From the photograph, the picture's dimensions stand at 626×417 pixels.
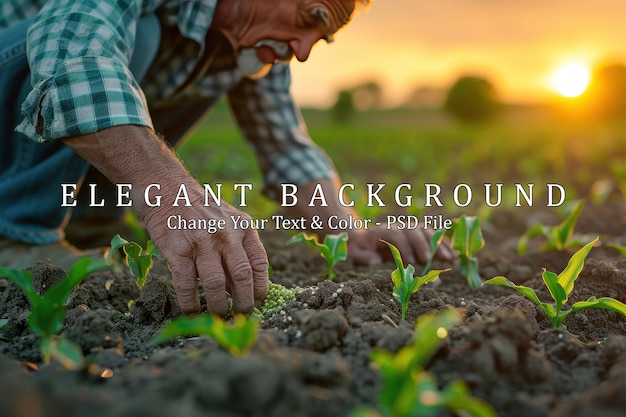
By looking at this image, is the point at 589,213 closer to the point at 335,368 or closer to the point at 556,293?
the point at 556,293

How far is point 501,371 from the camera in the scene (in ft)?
4.92

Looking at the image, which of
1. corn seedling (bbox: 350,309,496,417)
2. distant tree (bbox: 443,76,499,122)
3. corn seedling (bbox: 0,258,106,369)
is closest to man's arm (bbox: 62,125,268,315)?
corn seedling (bbox: 0,258,106,369)

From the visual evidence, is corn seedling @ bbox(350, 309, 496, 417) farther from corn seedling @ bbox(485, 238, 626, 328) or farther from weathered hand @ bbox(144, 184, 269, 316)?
corn seedling @ bbox(485, 238, 626, 328)

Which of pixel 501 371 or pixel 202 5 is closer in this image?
pixel 501 371

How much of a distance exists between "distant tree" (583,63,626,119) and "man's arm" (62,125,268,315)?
3990cm

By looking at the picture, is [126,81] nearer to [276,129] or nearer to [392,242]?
[392,242]

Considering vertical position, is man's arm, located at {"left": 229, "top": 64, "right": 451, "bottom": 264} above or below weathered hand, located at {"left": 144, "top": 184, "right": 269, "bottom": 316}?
above

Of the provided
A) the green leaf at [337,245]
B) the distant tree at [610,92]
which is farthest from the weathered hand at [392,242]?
the distant tree at [610,92]

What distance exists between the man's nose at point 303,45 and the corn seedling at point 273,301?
1.03 metres

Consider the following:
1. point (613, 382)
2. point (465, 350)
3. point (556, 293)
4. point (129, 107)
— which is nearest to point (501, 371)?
point (465, 350)

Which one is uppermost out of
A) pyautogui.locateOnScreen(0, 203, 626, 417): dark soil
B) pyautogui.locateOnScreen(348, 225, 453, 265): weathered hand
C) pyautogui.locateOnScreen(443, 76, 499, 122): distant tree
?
pyautogui.locateOnScreen(443, 76, 499, 122): distant tree

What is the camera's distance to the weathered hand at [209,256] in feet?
5.95

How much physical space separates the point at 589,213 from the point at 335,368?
3906 millimetres

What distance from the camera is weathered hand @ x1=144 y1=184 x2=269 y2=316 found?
1.81 metres
